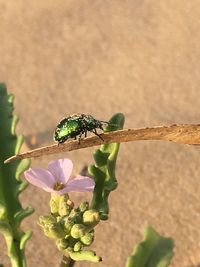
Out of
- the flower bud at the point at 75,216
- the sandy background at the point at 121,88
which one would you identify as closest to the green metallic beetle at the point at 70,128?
the flower bud at the point at 75,216

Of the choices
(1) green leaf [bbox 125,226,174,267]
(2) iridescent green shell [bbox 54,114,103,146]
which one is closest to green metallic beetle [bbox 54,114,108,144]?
(2) iridescent green shell [bbox 54,114,103,146]

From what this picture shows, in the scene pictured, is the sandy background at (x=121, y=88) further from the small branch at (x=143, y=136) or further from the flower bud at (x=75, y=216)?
the small branch at (x=143, y=136)

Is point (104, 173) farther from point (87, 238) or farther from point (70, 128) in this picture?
point (87, 238)

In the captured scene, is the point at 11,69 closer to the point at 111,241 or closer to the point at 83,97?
the point at 83,97

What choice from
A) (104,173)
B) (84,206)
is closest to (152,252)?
(104,173)

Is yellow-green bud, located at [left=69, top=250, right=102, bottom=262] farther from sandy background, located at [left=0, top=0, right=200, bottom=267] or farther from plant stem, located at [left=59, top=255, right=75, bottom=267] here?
sandy background, located at [left=0, top=0, right=200, bottom=267]

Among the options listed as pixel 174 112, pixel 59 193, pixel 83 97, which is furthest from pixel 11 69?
pixel 59 193

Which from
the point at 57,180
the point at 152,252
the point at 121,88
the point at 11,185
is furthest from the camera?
the point at 121,88
